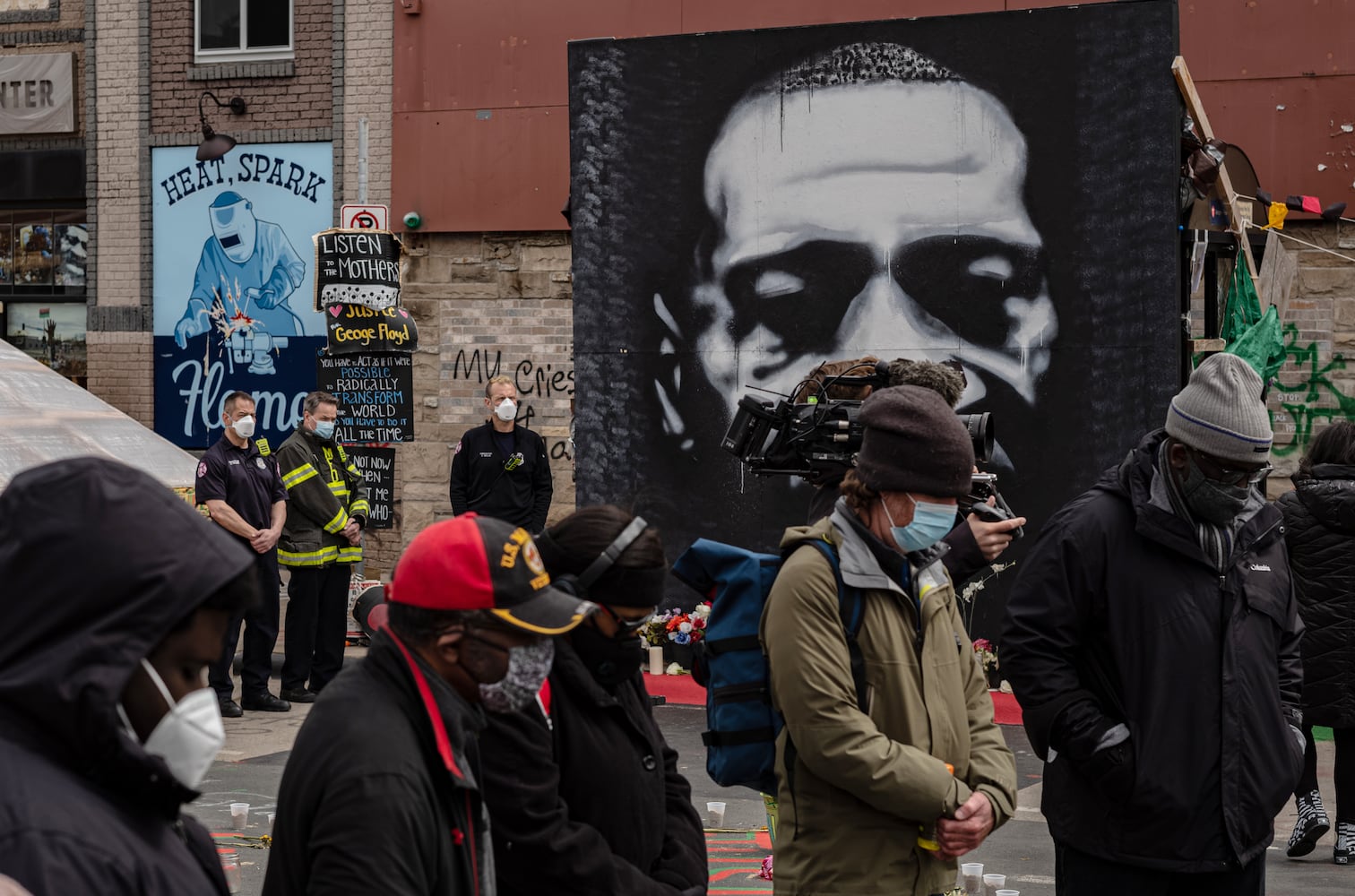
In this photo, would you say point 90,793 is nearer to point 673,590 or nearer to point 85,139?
point 673,590

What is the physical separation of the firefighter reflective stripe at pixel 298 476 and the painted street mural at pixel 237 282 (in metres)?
5.99

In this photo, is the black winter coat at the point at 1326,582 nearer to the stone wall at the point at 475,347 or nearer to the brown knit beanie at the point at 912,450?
the brown knit beanie at the point at 912,450

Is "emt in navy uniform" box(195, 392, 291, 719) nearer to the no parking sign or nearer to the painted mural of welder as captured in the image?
the no parking sign

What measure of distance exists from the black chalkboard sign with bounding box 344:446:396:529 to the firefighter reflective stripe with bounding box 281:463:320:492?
10.4ft

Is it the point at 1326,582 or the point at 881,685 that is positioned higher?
the point at 881,685

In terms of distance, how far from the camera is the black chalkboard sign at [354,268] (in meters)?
13.7

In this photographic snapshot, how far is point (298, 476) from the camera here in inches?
433

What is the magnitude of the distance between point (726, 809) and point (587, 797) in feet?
15.8

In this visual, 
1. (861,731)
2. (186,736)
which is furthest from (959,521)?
(186,736)

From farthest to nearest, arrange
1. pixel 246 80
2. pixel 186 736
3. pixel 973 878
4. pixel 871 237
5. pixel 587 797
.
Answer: pixel 246 80 < pixel 871 237 < pixel 973 878 < pixel 587 797 < pixel 186 736

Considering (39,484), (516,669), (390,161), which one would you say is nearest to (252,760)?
(516,669)

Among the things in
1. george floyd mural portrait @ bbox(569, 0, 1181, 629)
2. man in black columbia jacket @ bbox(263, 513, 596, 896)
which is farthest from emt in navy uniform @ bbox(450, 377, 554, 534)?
man in black columbia jacket @ bbox(263, 513, 596, 896)

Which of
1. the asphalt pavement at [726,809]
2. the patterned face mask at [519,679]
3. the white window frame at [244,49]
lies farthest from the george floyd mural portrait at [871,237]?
the patterned face mask at [519,679]

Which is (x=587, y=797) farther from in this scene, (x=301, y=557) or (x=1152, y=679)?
(x=301, y=557)
